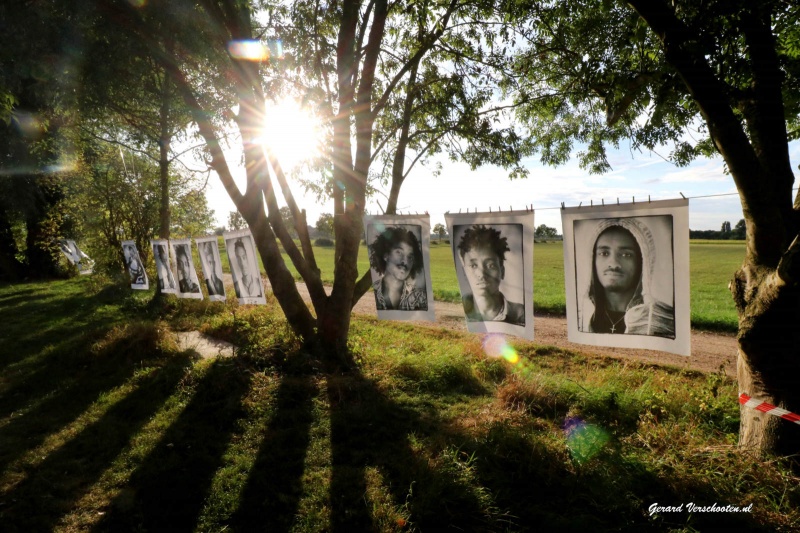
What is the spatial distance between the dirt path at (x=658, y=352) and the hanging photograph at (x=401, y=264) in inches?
140

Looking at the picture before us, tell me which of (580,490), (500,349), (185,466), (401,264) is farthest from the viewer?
(500,349)

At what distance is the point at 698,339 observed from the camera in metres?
9.49

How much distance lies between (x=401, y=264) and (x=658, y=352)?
5906 millimetres

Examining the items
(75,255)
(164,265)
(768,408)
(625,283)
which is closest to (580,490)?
(768,408)

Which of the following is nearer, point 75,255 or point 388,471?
point 388,471

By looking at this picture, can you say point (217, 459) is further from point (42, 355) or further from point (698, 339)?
point (698, 339)

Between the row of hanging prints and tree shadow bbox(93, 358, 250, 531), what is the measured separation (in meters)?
2.50

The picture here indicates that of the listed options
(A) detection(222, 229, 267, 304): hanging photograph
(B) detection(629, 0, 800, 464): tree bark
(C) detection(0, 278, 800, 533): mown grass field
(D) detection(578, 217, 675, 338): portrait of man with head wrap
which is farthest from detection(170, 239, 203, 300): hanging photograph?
(B) detection(629, 0, 800, 464): tree bark

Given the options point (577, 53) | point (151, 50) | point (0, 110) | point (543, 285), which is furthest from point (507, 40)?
point (543, 285)

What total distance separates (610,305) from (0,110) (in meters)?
8.93

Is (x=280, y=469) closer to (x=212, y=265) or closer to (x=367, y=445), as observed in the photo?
(x=367, y=445)

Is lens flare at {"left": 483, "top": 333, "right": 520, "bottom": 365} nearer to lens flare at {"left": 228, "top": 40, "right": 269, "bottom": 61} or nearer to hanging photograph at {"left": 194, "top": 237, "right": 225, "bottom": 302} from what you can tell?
hanging photograph at {"left": 194, "top": 237, "right": 225, "bottom": 302}

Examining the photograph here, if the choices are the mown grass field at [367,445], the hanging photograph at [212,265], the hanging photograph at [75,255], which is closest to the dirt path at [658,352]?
the mown grass field at [367,445]

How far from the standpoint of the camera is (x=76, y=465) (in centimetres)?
439
